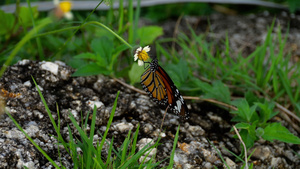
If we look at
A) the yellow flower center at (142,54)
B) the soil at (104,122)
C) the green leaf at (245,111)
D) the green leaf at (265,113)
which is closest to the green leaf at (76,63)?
the soil at (104,122)

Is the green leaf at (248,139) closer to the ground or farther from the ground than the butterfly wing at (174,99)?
closer to the ground

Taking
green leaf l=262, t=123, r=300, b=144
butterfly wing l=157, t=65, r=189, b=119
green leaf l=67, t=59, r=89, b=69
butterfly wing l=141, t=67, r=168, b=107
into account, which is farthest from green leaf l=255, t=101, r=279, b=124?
green leaf l=67, t=59, r=89, b=69

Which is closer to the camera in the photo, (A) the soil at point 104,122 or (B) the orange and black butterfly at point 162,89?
(A) the soil at point 104,122

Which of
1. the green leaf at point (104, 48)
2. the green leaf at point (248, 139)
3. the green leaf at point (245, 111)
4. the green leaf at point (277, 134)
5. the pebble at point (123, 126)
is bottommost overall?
the green leaf at point (248, 139)

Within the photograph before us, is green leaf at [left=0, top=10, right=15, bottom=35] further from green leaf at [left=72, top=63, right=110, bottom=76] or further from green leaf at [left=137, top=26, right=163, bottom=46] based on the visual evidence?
green leaf at [left=137, top=26, right=163, bottom=46]

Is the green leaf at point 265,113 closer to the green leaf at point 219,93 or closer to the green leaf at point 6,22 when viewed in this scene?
the green leaf at point 219,93

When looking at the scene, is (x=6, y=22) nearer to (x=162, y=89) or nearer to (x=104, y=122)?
(x=104, y=122)

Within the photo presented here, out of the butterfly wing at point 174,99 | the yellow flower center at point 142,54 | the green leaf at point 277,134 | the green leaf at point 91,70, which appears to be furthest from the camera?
the green leaf at point 91,70
